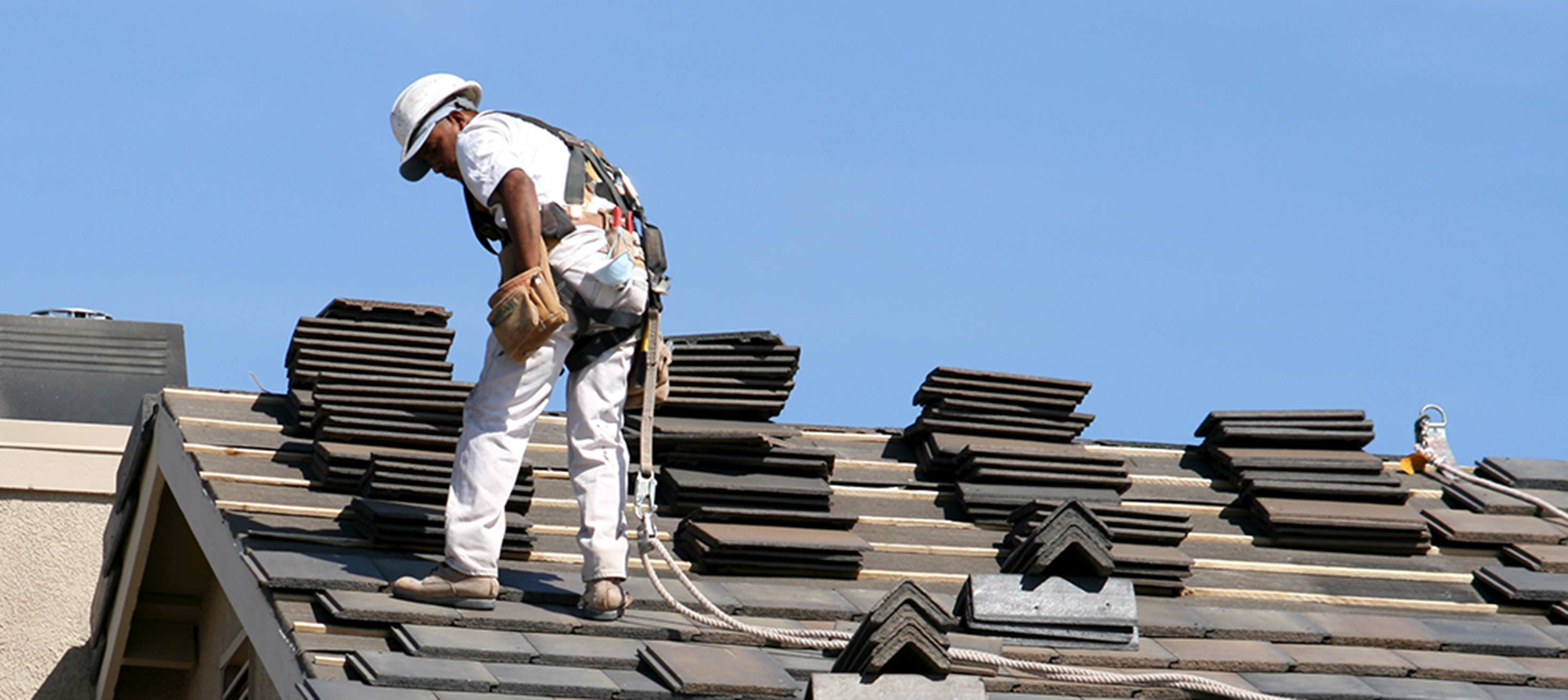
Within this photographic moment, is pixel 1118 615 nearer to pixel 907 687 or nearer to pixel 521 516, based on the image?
pixel 907 687

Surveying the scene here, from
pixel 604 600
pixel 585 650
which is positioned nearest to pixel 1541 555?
pixel 604 600

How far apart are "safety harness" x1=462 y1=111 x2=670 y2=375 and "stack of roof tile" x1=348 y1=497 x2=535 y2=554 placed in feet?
2.34

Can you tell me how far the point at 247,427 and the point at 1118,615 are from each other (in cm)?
341

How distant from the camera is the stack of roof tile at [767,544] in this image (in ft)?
22.1

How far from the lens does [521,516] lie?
691 cm

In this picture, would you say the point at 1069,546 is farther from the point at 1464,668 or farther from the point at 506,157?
the point at 506,157

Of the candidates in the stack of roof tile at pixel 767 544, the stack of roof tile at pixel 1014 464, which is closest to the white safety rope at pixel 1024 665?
the stack of roof tile at pixel 767 544

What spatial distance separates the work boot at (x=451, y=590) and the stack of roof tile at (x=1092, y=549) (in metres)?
1.78

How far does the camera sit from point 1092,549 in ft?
20.6

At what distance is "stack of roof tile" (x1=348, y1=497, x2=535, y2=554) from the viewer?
6305 millimetres

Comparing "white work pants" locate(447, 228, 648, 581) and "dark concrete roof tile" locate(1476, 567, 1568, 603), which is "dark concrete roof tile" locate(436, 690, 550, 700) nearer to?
"white work pants" locate(447, 228, 648, 581)

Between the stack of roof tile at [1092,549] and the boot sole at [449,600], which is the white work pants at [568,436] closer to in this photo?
the boot sole at [449,600]

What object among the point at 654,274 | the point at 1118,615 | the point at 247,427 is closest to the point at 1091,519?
the point at 1118,615

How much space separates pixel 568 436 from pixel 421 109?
1.12 meters
